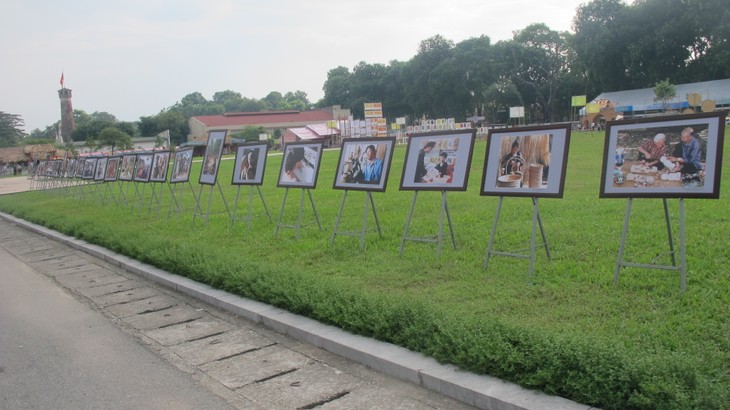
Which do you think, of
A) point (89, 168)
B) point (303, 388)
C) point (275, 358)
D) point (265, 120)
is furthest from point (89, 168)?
point (265, 120)

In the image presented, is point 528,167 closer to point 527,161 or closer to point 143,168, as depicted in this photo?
point 527,161

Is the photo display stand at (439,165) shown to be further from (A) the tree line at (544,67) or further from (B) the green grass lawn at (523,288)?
(A) the tree line at (544,67)

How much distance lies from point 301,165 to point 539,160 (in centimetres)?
468

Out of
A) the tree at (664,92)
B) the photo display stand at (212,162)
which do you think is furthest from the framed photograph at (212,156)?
the tree at (664,92)

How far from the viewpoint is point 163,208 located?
1725 centimetres

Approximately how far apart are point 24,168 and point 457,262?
9121 centimetres

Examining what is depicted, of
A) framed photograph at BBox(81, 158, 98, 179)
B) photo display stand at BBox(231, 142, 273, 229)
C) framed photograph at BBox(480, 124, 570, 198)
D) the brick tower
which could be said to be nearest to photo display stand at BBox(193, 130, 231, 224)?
photo display stand at BBox(231, 142, 273, 229)

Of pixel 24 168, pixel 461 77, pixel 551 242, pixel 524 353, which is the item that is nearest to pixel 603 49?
pixel 461 77

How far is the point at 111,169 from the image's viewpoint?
2044 centimetres

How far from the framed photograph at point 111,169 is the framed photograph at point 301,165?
1080cm

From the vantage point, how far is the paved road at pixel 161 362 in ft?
14.7

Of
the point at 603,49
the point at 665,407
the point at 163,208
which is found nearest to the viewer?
the point at 665,407

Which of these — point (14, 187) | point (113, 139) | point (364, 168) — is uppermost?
point (364, 168)

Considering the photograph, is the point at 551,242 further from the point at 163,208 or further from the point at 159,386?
the point at 163,208
